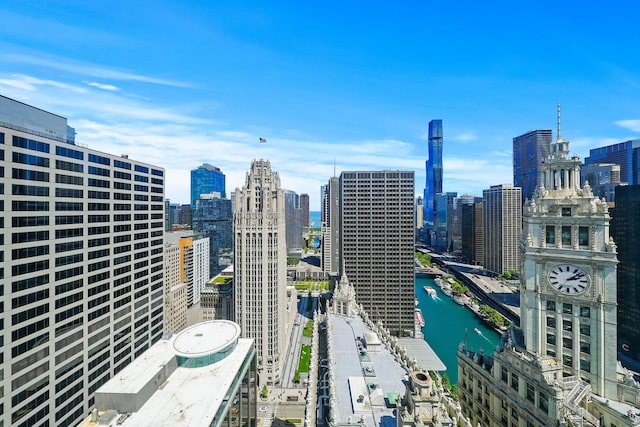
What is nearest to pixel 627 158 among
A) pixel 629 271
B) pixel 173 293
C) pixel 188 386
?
pixel 629 271

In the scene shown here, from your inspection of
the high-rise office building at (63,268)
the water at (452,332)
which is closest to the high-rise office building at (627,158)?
the water at (452,332)

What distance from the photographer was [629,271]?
104125 mm

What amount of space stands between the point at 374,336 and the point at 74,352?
53593 mm

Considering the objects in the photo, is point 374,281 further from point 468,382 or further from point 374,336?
point 468,382

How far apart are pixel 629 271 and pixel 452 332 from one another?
7658 cm

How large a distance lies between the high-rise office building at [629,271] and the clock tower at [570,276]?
9429cm

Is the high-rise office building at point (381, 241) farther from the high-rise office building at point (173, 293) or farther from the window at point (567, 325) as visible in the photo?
the window at point (567, 325)

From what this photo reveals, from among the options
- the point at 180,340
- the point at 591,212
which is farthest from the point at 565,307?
the point at 180,340

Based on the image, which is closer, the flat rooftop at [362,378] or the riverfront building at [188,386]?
the riverfront building at [188,386]

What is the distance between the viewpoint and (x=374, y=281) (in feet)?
509

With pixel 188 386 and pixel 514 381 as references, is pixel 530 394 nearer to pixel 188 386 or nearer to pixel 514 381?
pixel 514 381

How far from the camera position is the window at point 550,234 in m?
37.6

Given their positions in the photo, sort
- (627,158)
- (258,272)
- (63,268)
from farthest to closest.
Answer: (627,158), (258,272), (63,268)

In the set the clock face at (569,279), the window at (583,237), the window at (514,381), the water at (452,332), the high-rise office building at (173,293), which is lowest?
the water at (452,332)
